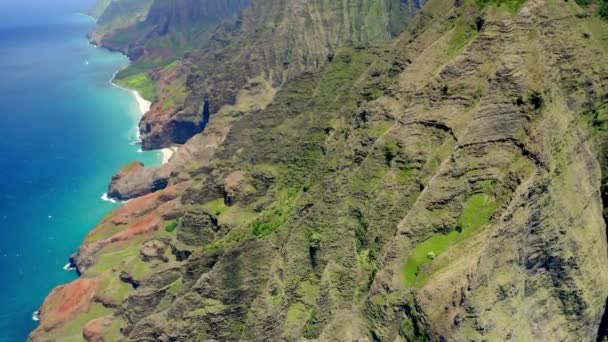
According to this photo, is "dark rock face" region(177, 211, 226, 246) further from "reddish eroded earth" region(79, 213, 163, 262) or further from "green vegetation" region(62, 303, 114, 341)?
"reddish eroded earth" region(79, 213, 163, 262)

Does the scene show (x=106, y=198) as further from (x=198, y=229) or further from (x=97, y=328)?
(x=198, y=229)

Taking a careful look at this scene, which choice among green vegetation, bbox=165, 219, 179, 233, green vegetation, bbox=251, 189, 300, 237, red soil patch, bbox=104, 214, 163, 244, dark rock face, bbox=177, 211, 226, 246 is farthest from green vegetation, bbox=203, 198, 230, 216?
red soil patch, bbox=104, 214, 163, 244

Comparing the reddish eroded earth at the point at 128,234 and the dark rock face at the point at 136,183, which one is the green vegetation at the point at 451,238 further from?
the dark rock face at the point at 136,183

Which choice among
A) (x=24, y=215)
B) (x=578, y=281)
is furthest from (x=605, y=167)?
(x=24, y=215)

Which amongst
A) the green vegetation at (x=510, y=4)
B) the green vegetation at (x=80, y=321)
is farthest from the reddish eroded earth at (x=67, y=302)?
the green vegetation at (x=510, y=4)

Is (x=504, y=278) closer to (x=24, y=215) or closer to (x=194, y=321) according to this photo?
(x=194, y=321)

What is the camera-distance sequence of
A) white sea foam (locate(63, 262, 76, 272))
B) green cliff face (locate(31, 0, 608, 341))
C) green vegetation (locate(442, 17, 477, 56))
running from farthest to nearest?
white sea foam (locate(63, 262, 76, 272))
green vegetation (locate(442, 17, 477, 56))
green cliff face (locate(31, 0, 608, 341))

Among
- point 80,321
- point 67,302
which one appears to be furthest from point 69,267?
point 80,321
